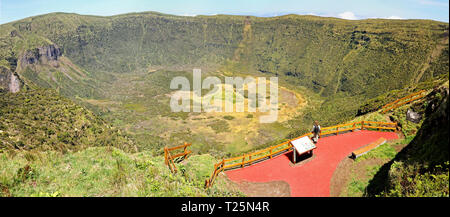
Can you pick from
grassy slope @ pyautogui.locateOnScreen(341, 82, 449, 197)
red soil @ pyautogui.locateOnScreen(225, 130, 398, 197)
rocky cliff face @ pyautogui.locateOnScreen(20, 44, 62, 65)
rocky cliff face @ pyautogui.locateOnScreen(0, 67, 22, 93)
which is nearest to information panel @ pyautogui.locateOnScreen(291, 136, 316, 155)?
red soil @ pyautogui.locateOnScreen(225, 130, 398, 197)

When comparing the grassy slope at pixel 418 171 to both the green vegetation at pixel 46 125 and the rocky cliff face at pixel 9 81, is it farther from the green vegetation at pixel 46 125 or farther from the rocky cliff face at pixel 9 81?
the rocky cliff face at pixel 9 81

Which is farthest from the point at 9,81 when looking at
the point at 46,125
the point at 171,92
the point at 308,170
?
the point at 171,92

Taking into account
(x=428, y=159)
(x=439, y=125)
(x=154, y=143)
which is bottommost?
(x=154, y=143)

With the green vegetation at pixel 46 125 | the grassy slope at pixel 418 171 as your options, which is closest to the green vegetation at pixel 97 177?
the grassy slope at pixel 418 171

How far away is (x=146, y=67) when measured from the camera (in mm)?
180875

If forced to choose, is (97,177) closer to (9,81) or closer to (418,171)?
(418,171)

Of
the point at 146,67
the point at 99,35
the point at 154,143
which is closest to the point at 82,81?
the point at 146,67

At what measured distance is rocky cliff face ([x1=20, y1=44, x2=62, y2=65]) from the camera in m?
108

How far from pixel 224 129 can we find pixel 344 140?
60098 millimetres

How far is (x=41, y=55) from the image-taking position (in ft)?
387

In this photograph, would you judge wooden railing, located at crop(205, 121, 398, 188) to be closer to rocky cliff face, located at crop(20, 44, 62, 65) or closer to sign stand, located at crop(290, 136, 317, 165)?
sign stand, located at crop(290, 136, 317, 165)

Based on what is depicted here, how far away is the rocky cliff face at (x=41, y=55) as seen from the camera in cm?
10750
